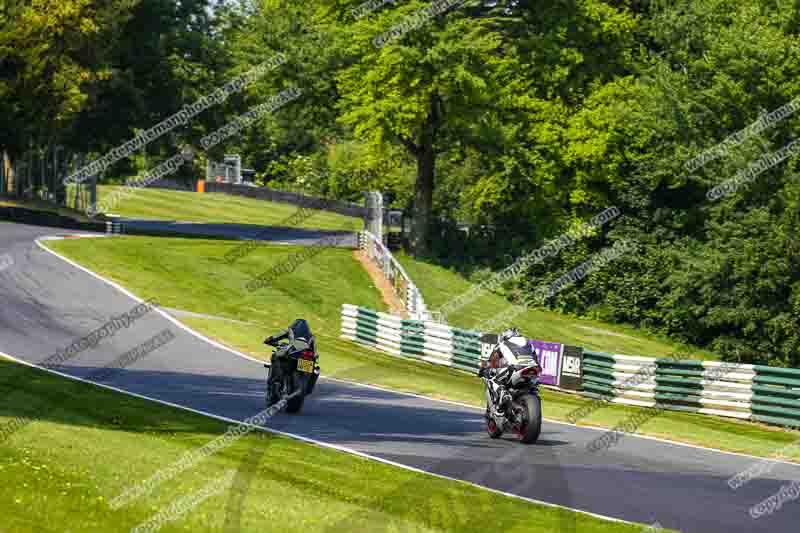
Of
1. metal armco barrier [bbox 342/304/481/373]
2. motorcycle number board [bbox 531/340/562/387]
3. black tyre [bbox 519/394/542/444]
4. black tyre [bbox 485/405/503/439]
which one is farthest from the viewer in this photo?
metal armco barrier [bbox 342/304/481/373]

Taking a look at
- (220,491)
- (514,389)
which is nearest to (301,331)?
(514,389)

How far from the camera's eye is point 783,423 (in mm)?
23547

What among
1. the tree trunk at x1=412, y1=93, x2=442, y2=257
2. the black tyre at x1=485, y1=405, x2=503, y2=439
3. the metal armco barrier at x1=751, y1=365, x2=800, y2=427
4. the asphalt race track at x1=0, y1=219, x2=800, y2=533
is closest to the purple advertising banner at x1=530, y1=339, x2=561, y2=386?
the asphalt race track at x1=0, y1=219, x2=800, y2=533

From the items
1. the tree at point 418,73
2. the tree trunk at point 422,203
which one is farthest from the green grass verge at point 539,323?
the tree at point 418,73

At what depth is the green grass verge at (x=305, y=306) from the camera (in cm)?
2273

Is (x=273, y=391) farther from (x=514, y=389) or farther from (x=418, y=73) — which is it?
(x=418, y=73)

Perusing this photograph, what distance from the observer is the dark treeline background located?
47.4 m

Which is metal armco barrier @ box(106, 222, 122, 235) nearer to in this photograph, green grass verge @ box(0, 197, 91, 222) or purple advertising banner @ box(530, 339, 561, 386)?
green grass verge @ box(0, 197, 91, 222)

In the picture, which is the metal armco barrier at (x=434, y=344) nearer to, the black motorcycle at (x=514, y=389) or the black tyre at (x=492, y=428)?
the black tyre at (x=492, y=428)

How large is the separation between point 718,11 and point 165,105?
26.2 metres

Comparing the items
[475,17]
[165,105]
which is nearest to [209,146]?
[165,105]

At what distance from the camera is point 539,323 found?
49000mm

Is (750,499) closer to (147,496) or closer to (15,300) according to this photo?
(147,496)

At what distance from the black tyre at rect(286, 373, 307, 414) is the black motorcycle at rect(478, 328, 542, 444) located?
2.84 m
